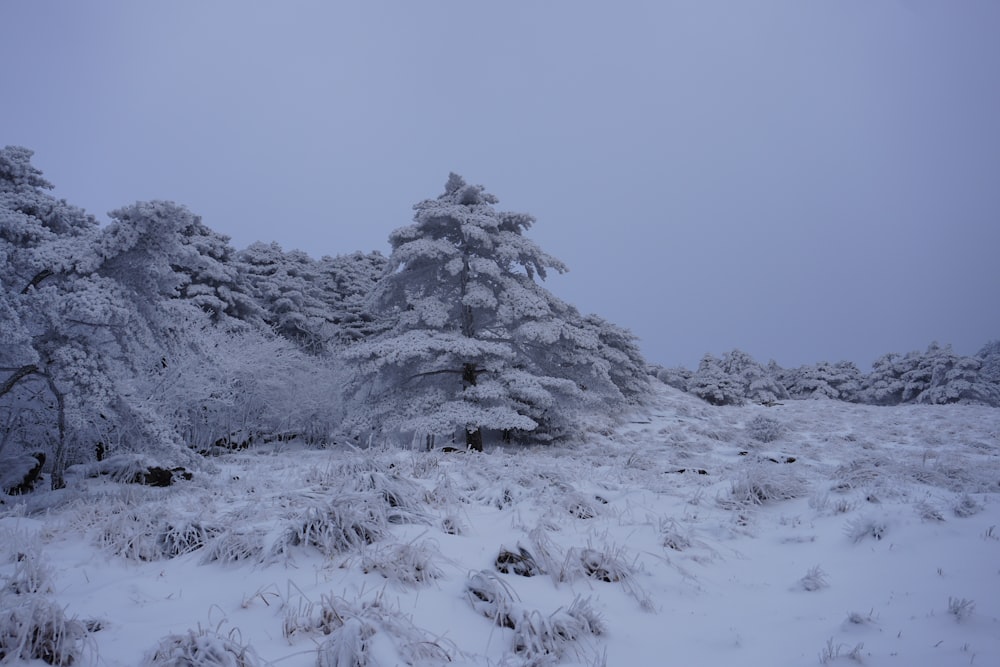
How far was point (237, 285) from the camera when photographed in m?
25.7

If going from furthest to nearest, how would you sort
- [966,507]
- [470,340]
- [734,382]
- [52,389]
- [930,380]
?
[930,380] → [734,382] → [470,340] → [52,389] → [966,507]

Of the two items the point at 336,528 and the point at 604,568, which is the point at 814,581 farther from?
the point at 336,528

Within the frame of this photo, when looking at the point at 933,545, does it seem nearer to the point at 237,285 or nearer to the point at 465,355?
the point at 465,355

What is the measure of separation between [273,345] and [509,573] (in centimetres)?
2042

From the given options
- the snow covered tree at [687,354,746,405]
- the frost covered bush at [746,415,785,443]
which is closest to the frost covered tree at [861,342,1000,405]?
the snow covered tree at [687,354,746,405]

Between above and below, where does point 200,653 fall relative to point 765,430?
below

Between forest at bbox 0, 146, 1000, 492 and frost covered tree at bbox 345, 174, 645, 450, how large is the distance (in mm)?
64

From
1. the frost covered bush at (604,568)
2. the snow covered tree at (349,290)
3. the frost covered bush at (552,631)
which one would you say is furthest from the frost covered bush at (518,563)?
the snow covered tree at (349,290)

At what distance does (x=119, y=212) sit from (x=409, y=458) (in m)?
5.79

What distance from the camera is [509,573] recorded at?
391 centimetres

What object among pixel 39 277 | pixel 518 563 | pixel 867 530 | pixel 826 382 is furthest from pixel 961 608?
pixel 826 382

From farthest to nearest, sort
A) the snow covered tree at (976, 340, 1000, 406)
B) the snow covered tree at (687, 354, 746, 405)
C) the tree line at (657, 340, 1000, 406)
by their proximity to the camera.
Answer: the snow covered tree at (976, 340, 1000, 406), the tree line at (657, 340, 1000, 406), the snow covered tree at (687, 354, 746, 405)

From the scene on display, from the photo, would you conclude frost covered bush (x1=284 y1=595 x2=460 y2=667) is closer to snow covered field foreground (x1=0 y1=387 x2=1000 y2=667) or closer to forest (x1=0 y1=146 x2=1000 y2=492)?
snow covered field foreground (x1=0 y1=387 x2=1000 y2=667)

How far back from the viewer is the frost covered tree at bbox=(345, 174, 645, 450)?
13.6 m
